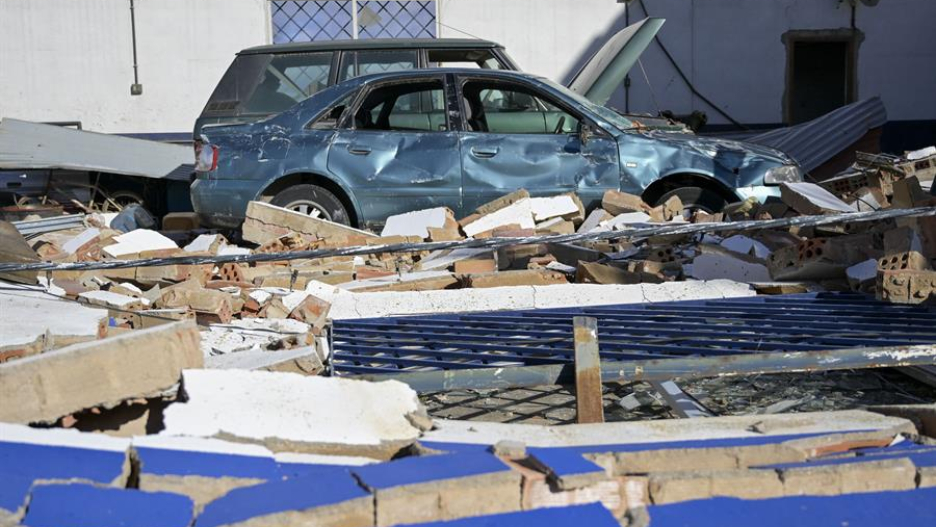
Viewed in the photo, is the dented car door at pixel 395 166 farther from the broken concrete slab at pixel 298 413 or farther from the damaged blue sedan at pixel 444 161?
the broken concrete slab at pixel 298 413

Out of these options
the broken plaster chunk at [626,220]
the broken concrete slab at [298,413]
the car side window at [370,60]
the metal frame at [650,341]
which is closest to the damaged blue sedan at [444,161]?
the broken plaster chunk at [626,220]

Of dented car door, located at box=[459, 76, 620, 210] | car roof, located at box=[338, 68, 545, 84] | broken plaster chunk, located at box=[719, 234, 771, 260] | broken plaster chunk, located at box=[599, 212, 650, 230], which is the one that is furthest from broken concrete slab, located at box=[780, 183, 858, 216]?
car roof, located at box=[338, 68, 545, 84]

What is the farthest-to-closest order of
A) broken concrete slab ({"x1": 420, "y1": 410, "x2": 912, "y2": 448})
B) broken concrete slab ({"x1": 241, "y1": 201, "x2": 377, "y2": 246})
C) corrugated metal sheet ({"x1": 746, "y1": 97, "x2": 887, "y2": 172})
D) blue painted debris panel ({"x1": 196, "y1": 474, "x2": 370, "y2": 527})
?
corrugated metal sheet ({"x1": 746, "y1": 97, "x2": 887, "y2": 172}) < broken concrete slab ({"x1": 241, "y1": 201, "x2": 377, "y2": 246}) < broken concrete slab ({"x1": 420, "y1": 410, "x2": 912, "y2": 448}) < blue painted debris panel ({"x1": 196, "y1": 474, "x2": 370, "y2": 527})

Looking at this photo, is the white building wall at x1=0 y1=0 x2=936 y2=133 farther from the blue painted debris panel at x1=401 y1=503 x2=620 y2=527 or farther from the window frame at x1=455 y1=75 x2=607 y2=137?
the blue painted debris panel at x1=401 y1=503 x2=620 y2=527

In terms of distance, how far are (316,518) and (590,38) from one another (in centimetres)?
→ 1321

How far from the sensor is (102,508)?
2604 millimetres

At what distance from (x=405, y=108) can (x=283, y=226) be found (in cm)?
158

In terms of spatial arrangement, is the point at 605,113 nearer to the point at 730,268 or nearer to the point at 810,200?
the point at 810,200

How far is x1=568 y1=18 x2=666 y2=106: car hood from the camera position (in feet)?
40.0

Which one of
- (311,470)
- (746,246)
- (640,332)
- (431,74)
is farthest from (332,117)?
(311,470)

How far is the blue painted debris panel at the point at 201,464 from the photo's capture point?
107 inches

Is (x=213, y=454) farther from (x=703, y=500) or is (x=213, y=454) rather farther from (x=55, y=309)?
(x=55, y=309)

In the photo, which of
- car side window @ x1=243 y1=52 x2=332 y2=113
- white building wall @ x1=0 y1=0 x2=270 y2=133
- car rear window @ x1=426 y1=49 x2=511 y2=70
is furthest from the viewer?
white building wall @ x1=0 y1=0 x2=270 y2=133

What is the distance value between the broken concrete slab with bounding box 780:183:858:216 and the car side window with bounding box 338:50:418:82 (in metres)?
3.99
